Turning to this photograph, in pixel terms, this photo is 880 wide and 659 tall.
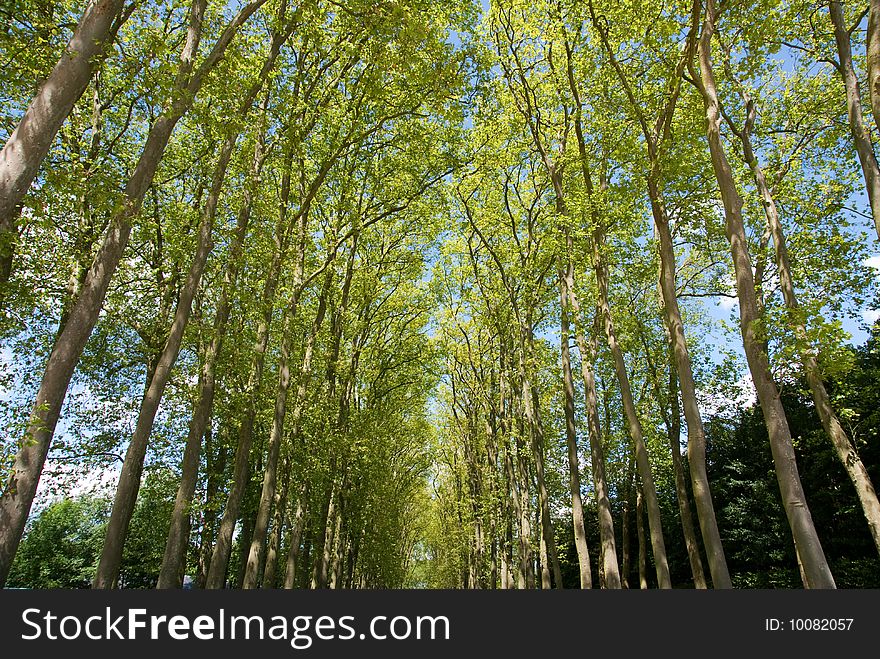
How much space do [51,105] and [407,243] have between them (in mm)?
17337

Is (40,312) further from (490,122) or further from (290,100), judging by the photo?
(490,122)

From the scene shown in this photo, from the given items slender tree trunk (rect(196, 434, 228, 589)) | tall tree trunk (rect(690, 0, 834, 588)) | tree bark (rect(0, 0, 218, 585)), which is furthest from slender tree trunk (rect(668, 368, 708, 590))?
tree bark (rect(0, 0, 218, 585))

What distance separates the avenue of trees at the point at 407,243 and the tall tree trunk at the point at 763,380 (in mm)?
40

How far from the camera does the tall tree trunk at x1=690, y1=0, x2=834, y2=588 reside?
642 cm

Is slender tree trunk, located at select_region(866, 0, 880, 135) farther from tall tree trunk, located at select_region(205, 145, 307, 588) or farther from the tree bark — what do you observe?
tall tree trunk, located at select_region(205, 145, 307, 588)

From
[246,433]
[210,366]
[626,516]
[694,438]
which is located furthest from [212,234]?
[626,516]

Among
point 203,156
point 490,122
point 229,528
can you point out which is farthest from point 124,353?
point 490,122

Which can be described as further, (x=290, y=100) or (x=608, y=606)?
(x=290, y=100)

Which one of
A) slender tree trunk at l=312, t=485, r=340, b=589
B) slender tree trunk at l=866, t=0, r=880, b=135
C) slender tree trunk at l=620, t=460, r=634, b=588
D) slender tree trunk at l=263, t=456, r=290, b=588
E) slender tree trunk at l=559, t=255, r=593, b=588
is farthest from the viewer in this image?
slender tree trunk at l=620, t=460, r=634, b=588

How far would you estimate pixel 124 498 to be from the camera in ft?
29.2

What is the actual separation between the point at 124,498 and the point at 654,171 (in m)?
10.9

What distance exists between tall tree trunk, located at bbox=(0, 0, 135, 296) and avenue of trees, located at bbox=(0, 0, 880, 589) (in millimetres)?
28

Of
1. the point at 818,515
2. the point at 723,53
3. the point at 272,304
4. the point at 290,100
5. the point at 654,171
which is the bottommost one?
the point at 818,515

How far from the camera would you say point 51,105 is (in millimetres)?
5035
